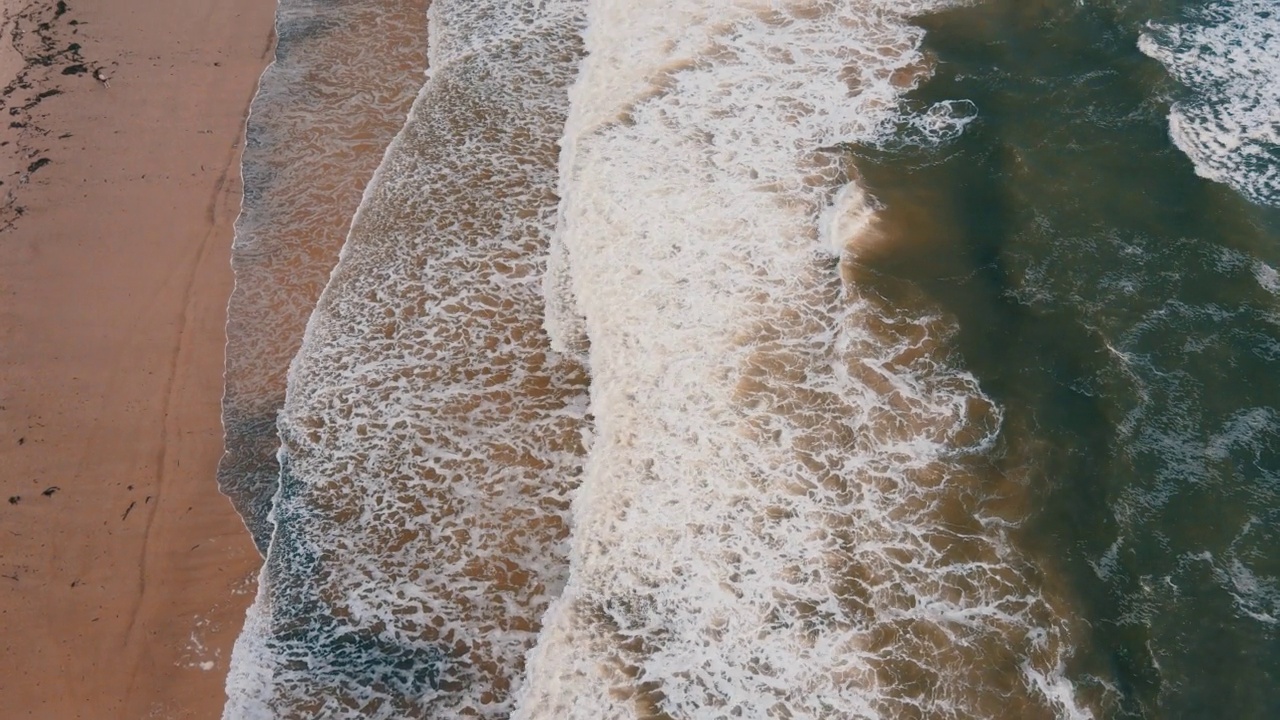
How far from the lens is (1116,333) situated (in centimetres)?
870

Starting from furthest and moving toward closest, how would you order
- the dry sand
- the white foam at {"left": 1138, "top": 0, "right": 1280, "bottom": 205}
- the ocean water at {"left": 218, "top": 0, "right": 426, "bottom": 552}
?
the white foam at {"left": 1138, "top": 0, "right": 1280, "bottom": 205} < the ocean water at {"left": 218, "top": 0, "right": 426, "bottom": 552} < the dry sand

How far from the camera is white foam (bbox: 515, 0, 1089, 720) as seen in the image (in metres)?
6.75

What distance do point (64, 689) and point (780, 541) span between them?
20.1 feet

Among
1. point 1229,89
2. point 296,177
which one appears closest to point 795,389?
point 296,177

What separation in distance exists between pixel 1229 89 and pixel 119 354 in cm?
1401

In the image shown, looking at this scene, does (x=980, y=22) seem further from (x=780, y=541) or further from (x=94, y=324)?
(x=94, y=324)

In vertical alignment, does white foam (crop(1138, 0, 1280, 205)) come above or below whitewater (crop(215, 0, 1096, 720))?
above

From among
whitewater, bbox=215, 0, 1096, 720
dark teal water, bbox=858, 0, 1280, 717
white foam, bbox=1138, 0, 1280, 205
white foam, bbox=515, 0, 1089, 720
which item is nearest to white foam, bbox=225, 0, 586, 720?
whitewater, bbox=215, 0, 1096, 720

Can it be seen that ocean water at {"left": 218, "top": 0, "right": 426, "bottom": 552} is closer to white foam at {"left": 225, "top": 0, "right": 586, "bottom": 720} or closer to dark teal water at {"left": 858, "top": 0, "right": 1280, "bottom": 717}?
white foam at {"left": 225, "top": 0, "right": 586, "bottom": 720}

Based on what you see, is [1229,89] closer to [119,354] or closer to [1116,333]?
[1116,333]

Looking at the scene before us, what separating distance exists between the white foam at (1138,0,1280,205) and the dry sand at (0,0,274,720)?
11796mm

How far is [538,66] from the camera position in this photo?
1212cm

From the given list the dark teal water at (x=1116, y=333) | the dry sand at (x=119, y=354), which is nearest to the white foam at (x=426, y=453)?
the dry sand at (x=119, y=354)

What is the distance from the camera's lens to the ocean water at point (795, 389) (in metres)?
6.89
